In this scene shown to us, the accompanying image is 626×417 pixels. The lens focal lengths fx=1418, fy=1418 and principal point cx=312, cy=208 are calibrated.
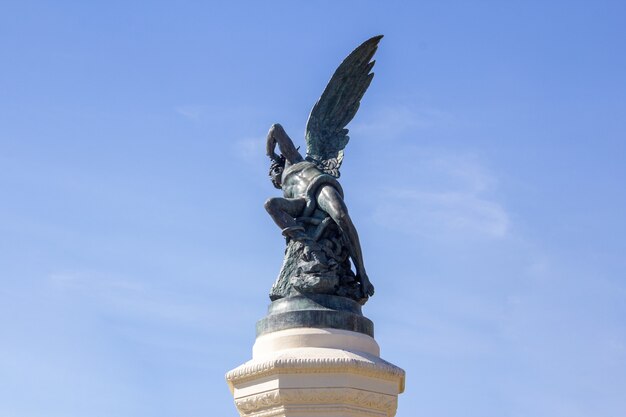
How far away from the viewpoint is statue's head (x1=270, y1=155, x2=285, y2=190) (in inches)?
818

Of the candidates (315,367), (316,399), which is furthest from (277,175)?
(316,399)

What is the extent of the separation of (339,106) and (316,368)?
14.8 feet

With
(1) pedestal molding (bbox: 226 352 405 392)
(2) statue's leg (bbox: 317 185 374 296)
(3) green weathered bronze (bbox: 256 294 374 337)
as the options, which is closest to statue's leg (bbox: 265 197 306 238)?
(2) statue's leg (bbox: 317 185 374 296)

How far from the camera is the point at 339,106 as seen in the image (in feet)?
69.0

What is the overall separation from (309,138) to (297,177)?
82cm

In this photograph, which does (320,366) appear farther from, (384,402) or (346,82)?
(346,82)

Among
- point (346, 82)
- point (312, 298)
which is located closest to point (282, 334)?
point (312, 298)

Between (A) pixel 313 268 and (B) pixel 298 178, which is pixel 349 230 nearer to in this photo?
(A) pixel 313 268

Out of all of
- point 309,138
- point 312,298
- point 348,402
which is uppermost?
point 309,138

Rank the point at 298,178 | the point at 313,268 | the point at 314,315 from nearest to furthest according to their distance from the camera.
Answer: the point at 314,315
the point at 313,268
the point at 298,178

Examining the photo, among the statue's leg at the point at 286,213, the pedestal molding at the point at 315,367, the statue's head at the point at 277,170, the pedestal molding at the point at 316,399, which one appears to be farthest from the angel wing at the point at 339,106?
the pedestal molding at the point at 316,399

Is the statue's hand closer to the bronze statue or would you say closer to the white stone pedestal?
the bronze statue

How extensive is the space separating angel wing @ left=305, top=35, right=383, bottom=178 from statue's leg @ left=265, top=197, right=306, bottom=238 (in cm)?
104

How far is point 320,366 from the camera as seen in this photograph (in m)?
18.3
